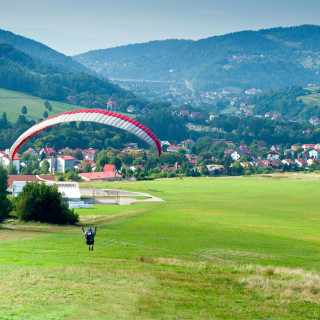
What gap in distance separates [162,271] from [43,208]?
23.9 meters

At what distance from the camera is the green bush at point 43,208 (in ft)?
136

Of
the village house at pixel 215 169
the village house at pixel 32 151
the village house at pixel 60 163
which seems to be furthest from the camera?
the village house at pixel 32 151

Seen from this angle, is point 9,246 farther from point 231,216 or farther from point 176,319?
point 231,216

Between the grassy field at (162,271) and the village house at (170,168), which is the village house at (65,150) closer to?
the village house at (170,168)

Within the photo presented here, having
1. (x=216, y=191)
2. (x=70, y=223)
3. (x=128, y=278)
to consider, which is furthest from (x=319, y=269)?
(x=216, y=191)

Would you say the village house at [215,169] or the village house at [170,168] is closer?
the village house at [170,168]

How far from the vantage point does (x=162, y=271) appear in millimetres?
20062

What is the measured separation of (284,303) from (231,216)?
35.2 m

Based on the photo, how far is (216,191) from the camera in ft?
285

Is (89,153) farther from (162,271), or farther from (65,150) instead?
(162,271)

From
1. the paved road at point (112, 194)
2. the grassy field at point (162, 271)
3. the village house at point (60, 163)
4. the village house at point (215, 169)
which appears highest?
the village house at point (60, 163)

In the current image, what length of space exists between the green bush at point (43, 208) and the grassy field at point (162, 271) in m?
1.70

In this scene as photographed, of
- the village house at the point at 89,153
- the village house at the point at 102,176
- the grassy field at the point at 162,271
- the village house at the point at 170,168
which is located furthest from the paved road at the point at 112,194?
the village house at the point at 89,153

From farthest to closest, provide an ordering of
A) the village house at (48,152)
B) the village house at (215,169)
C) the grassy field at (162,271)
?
1. the village house at (48,152)
2. the village house at (215,169)
3. the grassy field at (162,271)
